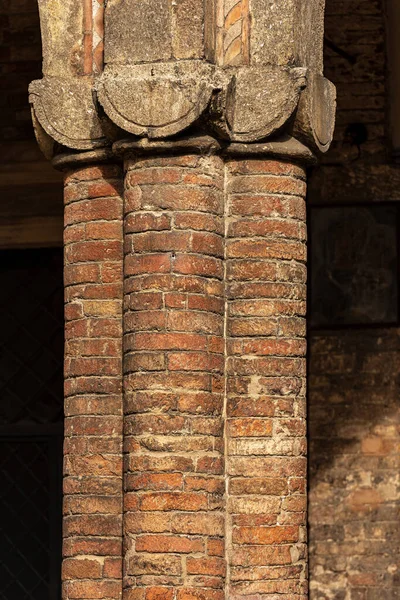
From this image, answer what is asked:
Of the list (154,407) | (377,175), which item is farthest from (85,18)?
(377,175)

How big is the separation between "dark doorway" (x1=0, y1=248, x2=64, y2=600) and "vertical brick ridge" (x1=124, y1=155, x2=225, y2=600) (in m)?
3.62

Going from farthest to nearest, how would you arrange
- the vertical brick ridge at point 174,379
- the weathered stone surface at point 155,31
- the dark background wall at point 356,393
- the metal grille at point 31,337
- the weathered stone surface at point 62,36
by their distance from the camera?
the metal grille at point 31,337 < the dark background wall at point 356,393 < the weathered stone surface at point 62,36 < the weathered stone surface at point 155,31 < the vertical brick ridge at point 174,379

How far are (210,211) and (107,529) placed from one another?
1.41 meters

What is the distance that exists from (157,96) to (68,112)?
51 centimetres

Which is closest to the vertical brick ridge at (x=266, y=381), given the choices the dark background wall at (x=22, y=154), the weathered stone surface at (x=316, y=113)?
the weathered stone surface at (x=316, y=113)

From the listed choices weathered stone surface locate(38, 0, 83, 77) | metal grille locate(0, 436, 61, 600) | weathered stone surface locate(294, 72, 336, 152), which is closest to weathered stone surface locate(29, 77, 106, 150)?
weathered stone surface locate(38, 0, 83, 77)

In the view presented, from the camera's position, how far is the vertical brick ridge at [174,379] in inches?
242

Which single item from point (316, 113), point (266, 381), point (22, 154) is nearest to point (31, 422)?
point (22, 154)

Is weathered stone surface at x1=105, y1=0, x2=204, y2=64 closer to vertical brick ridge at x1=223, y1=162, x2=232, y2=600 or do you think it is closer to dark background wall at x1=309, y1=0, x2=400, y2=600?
vertical brick ridge at x1=223, y1=162, x2=232, y2=600

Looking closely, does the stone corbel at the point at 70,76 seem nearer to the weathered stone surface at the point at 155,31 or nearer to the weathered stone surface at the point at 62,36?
the weathered stone surface at the point at 62,36

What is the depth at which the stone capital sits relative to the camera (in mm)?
6316

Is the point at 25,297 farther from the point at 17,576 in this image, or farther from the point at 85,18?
the point at 85,18

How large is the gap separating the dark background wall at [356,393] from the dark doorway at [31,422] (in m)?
1.68

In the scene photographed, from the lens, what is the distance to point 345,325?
31.7 ft
